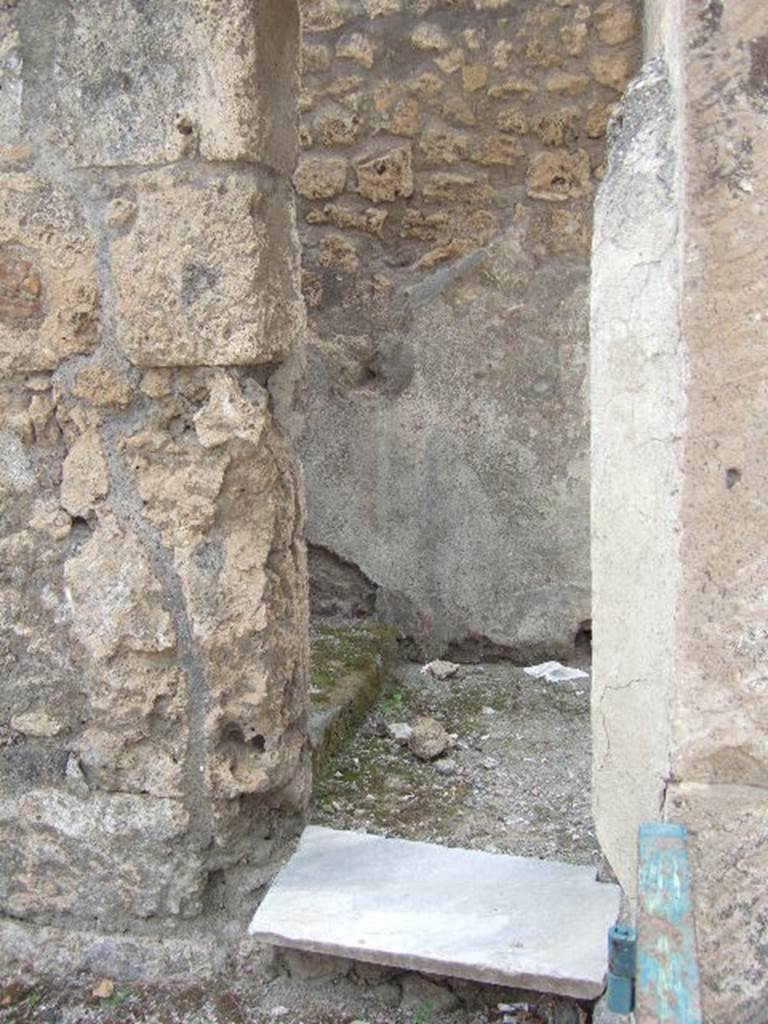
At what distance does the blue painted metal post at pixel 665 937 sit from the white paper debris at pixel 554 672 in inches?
102

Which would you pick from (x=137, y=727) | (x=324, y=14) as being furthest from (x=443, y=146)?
(x=137, y=727)

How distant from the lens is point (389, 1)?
392 cm

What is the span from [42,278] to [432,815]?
5.25ft

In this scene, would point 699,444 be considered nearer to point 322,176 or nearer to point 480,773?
point 480,773

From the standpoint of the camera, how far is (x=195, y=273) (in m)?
2.24

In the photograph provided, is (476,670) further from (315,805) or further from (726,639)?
(726,639)

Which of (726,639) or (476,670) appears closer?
(726,639)

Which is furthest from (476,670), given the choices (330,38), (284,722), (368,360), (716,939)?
(716,939)

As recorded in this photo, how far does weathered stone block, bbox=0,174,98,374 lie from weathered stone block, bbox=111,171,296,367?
0.08 meters

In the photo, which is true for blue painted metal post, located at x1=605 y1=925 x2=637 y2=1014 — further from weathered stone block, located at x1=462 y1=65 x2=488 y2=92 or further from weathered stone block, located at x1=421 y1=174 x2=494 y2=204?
weathered stone block, located at x1=462 y1=65 x2=488 y2=92

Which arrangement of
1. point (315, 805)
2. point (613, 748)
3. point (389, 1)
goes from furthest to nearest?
point (389, 1)
point (315, 805)
point (613, 748)

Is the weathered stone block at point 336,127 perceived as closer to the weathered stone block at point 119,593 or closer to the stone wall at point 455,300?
the stone wall at point 455,300

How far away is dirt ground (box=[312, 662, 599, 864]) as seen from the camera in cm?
283

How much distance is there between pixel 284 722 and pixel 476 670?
68.8 inches
